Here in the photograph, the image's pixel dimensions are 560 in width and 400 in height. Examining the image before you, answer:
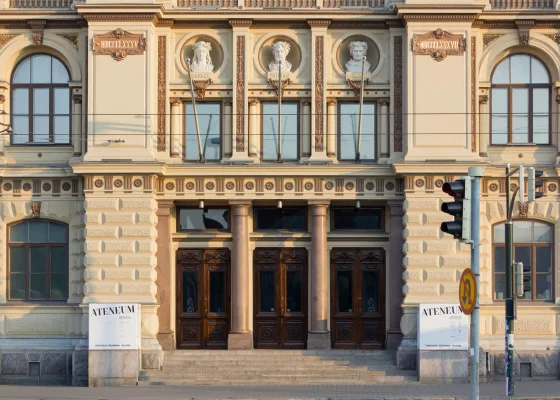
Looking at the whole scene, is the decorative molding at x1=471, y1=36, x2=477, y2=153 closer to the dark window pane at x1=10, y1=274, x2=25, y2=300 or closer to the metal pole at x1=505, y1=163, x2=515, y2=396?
the metal pole at x1=505, y1=163, x2=515, y2=396

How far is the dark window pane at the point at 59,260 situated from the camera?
112 feet

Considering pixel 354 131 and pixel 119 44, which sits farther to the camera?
pixel 354 131

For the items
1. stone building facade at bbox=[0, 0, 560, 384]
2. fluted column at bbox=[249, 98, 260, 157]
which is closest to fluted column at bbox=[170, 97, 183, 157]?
stone building facade at bbox=[0, 0, 560, 384]

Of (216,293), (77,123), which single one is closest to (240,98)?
(77,123)

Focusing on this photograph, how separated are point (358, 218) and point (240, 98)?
17.6 feet

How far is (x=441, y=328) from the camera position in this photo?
105ft

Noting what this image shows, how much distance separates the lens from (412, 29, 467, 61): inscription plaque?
32.9 meters

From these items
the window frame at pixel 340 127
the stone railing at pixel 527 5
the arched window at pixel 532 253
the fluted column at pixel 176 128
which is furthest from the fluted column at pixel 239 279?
the stone railing at pixel 527 5

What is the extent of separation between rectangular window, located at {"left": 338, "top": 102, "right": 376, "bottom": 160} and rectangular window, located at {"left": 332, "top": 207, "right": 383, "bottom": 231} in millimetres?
1731

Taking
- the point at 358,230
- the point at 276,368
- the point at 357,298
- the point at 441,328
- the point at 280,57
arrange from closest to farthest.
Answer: the point at 441,328 → the point at 276,368 → the point at 280,57 → the point at 357,298 → the point at 358,230

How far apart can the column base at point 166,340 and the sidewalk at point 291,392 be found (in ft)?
7.29

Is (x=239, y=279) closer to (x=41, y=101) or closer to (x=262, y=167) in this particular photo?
(x=262, y=167)

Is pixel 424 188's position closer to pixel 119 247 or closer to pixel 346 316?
pixel 346 316

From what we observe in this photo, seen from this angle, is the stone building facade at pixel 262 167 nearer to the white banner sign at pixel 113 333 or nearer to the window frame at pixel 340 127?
the window frame at pixel 340 127
